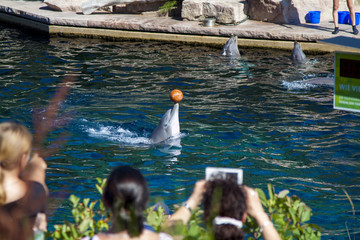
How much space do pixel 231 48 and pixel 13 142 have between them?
884cm

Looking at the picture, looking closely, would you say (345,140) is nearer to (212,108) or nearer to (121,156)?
(212,108)

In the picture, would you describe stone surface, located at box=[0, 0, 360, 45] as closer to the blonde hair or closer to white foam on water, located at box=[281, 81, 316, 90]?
white foam on water, located at box=[281, 81, 316, 90]

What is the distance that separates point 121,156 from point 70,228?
3.50m

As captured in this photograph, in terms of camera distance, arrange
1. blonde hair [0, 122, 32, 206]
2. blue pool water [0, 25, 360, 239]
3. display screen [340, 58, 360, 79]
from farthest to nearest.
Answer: blue pool water [0, 25, 360, 239] < display screen [340, 58, 360, 79] < blonde hair [0, 122, 32, 206]

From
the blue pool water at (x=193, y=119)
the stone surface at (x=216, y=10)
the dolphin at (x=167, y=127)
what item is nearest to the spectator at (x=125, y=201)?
the blue pool water at (x=193, y=119)

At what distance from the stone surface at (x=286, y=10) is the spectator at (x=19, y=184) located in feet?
35.2

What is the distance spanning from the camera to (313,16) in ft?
41.4

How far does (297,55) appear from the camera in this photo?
1061 centimetres

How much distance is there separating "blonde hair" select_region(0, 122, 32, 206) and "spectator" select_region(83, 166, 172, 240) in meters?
0.68

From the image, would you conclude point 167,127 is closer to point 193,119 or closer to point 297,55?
point 193,119

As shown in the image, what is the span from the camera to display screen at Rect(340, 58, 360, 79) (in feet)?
12.5

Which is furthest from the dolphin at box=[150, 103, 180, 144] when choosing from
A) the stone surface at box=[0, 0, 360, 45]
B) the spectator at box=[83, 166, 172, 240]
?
the stone surface at box=[0, 0, 360, 45]

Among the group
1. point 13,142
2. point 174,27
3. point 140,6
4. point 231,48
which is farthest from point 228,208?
point 140,6

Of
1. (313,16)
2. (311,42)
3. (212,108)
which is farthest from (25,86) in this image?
(313,16)
